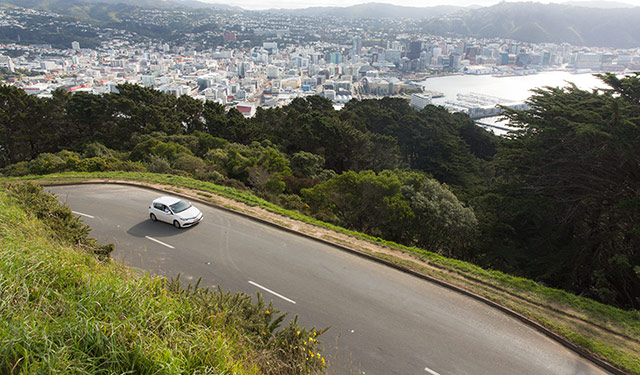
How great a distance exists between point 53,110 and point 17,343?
33.5 metres

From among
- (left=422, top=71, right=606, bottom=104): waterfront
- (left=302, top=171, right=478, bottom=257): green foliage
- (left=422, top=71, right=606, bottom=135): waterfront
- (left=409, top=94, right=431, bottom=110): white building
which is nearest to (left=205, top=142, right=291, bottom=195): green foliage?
(left=302, top=171, right=478, bottom=257): green foliage

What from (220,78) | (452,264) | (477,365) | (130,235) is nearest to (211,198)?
(130,235)

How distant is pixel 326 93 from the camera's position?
11088cm

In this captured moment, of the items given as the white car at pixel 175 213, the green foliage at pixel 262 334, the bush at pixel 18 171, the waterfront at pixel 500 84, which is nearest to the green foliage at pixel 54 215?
the green foliage at pixel 262 334

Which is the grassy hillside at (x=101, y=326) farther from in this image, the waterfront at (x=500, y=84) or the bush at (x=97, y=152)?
the waterfront at (x=500, y=84)

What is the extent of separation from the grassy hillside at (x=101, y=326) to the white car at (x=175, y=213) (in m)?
6.34

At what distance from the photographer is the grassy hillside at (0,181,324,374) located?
2883mm

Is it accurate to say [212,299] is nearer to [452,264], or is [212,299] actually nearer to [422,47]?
[452,264]

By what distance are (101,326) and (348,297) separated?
5.98 m

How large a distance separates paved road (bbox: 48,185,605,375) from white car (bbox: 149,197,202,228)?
26cm

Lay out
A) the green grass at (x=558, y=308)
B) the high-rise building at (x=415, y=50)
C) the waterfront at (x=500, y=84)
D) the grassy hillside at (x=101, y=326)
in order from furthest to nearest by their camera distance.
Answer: the high-rise building at (x=415, y=50) < the waterfront at (x=500, y=84) < the green grass at (x=558, y=308) < the grassy hillside at (x=101, y=326)

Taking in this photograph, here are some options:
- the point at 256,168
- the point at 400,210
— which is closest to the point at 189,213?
the point at 256,168

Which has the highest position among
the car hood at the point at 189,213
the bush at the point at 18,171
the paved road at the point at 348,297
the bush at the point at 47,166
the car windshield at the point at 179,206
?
the car windshield at the point at 179,206

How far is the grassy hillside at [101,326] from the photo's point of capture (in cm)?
288
